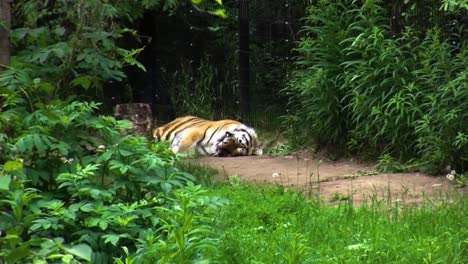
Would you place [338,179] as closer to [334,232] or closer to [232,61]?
[334,232]

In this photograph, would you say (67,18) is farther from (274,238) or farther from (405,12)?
(405,12)

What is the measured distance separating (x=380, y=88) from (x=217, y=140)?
254cm

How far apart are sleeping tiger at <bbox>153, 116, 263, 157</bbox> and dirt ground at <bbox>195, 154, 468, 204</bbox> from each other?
11.5 inches

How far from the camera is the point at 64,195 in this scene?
4000 mm

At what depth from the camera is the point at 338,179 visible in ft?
24.9

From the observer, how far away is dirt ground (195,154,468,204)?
6.18 m

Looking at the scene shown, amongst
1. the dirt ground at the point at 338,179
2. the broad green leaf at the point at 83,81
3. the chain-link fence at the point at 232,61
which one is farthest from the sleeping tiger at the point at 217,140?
the broad green leaf at the point at 83,81

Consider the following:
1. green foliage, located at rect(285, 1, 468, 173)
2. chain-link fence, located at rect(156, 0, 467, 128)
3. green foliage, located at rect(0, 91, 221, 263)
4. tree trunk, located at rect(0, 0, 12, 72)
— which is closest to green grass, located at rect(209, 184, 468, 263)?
green foliage, located at rect(0, 91, 221, 263)

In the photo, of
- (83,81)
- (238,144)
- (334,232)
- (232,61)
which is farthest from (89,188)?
(232,61)

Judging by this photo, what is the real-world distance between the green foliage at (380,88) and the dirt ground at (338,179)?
29cm

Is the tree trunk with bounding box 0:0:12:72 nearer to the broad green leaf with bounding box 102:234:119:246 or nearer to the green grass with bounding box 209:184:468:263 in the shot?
the broad green leaf with bounding box 102:234:119:246

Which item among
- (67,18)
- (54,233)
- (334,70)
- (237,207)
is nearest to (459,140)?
(334,70)

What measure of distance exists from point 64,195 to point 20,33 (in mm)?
960

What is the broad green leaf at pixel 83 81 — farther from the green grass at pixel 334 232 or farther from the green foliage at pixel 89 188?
the green grass at pixel 334 232
